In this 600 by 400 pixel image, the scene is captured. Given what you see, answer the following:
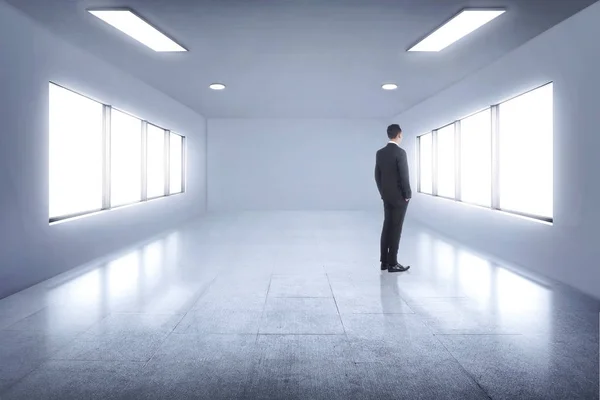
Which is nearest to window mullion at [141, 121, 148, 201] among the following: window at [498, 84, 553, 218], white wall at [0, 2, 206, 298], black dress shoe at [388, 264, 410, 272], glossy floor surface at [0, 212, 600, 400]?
white wall at [0, 2, 206, 298]

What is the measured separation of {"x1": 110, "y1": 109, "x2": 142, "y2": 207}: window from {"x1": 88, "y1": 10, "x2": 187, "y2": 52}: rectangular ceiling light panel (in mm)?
2122

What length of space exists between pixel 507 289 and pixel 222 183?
11.1 metres

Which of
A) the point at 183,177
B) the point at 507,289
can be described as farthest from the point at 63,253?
the point at 183,177

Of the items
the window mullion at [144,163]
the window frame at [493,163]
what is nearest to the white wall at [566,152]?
the window frame at [493,163]

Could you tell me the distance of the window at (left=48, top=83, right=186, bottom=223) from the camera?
568 cm

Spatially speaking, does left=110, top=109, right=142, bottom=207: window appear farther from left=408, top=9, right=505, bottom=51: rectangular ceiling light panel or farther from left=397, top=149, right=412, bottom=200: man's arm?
left=408, top=9, right=505, bottom=51: rectangular ceiling light panel

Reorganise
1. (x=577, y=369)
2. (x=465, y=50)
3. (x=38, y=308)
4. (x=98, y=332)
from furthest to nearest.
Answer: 1. (x=465, y=50)
2. (x=38, y=308)
3. (x=98, y=332)
4. (x=577, y=369)

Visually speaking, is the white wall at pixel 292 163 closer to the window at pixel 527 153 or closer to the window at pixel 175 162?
the window at pixel 175 162

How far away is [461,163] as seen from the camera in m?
8.66

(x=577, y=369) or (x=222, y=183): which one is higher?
(x=222, y=183)

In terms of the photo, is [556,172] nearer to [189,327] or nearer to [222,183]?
[189,327]

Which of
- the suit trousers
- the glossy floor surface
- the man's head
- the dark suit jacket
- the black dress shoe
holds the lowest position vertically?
the glossy floor surface

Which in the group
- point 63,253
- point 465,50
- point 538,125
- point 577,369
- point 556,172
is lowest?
point 577,369

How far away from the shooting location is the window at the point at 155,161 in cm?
941
